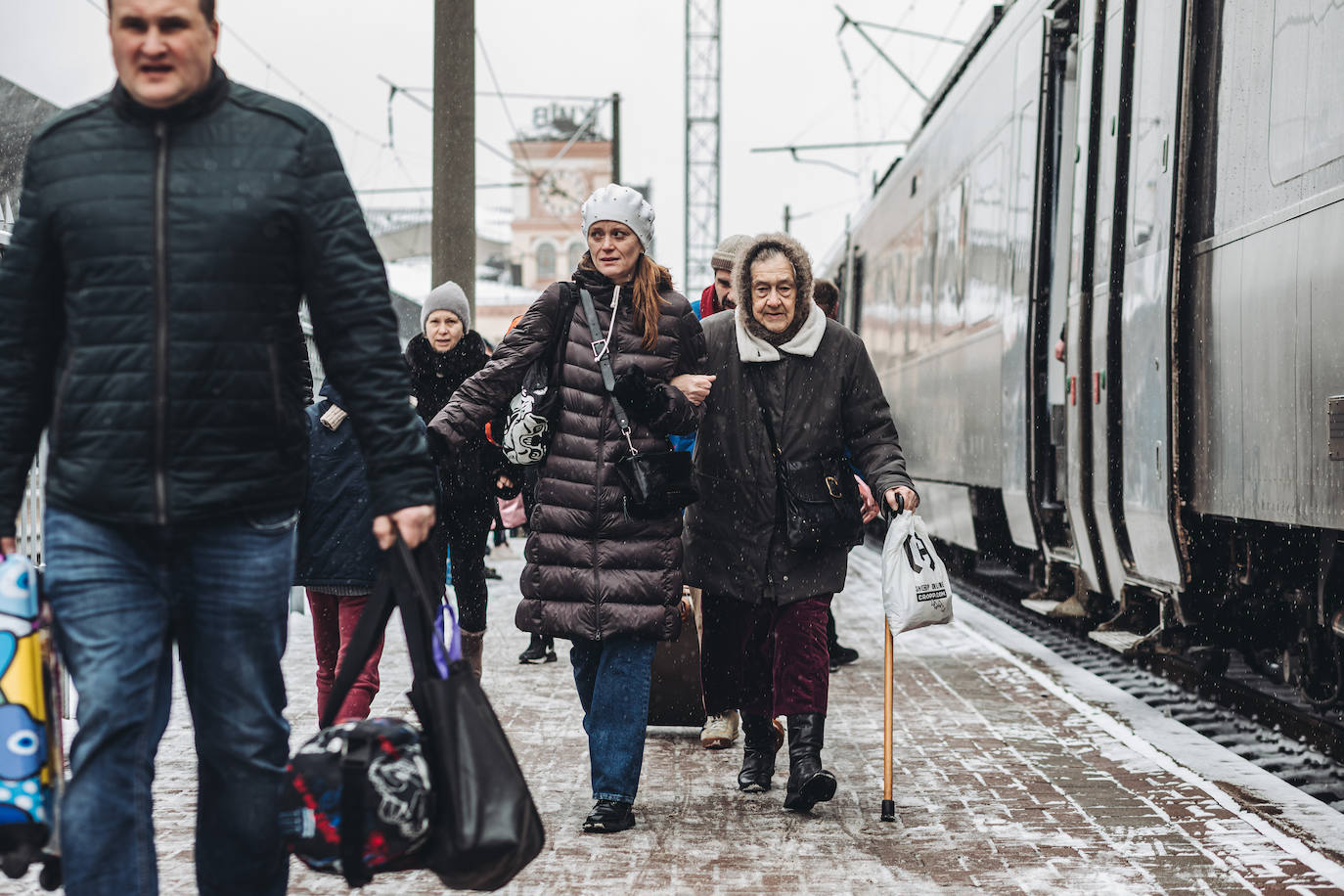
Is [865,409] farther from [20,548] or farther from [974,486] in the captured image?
[974,486]

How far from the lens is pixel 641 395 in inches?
202

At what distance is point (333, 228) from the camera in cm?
330

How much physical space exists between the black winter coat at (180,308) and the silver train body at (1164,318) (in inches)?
122

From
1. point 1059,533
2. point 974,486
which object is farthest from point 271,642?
point 974,486

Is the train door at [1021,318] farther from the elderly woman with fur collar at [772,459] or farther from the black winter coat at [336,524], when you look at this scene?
the black winter coat at [336,524]

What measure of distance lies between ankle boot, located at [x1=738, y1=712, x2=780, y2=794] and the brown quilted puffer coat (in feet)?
2.46

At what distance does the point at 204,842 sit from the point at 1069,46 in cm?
702

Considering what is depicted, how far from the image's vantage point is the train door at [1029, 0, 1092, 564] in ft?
29.1

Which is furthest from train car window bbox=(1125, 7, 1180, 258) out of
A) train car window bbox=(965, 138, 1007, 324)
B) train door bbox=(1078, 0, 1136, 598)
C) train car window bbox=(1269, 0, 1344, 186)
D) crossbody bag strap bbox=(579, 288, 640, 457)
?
train car window bbox=(965, 138, 1007, 324)

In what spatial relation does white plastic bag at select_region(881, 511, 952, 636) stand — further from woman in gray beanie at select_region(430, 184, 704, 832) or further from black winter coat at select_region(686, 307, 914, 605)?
woman in gray beanie at select_region(430, 184, 704, 832)

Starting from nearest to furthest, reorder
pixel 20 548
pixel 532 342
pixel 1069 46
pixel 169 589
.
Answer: pixel 169 589 → pixel 532 342 → pixel 20 548 → pixel 1069 46

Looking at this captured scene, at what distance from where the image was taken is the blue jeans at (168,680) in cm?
315

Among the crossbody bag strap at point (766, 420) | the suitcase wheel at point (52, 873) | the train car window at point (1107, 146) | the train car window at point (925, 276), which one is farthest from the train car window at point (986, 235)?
the suitcase wheel at point (52, 873)

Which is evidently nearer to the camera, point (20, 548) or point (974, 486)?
point (20, 548)
